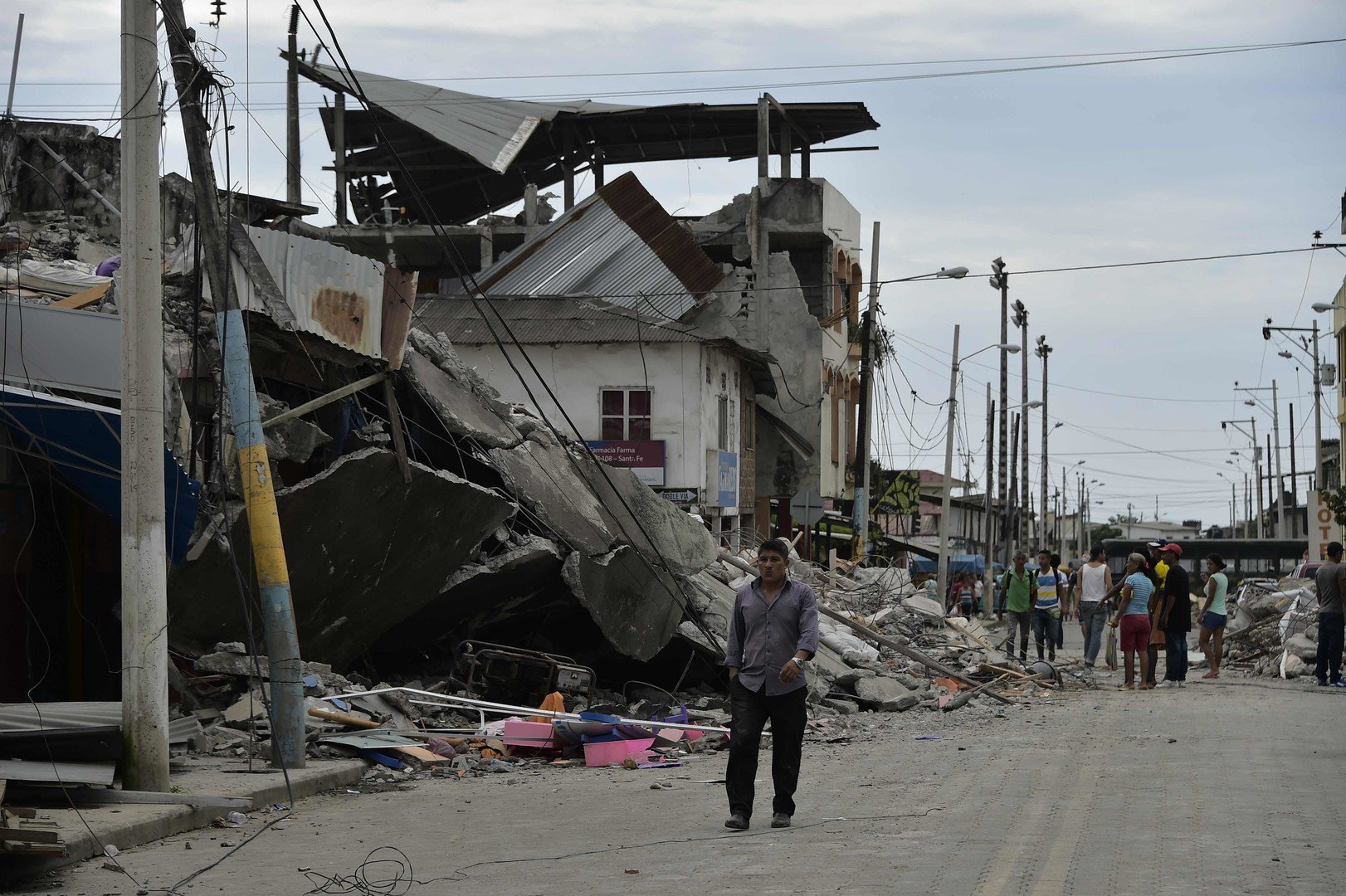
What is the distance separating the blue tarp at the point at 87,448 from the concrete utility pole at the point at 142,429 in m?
0.74

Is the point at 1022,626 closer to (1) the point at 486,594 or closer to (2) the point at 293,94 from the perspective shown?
(1) the point at 486,594

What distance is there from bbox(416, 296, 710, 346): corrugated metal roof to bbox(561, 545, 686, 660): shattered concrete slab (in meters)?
17.2

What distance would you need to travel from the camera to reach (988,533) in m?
49.1

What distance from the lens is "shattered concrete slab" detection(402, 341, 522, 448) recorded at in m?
14.2

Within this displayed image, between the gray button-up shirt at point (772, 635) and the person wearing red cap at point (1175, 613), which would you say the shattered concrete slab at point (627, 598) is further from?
the person wearing red cap at point (1175, 613)

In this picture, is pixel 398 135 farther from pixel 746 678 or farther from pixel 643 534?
pixel 746 678

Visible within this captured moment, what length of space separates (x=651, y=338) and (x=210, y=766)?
2267 cm

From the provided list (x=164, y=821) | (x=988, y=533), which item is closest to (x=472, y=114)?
(x=988, y=533)

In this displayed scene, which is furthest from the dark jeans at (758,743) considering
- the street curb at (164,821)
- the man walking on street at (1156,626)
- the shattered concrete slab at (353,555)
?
the man walking on street at (1156,626)

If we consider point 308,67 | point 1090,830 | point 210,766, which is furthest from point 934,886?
point 308,67

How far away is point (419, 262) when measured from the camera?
1751 inches

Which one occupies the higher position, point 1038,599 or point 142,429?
point 142,429

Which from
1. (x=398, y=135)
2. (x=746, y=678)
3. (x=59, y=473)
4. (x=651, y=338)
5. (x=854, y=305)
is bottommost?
(x=746, y=678)

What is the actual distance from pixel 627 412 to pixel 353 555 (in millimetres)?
20366
